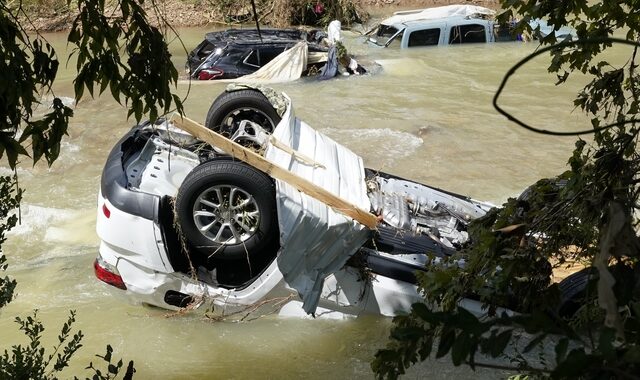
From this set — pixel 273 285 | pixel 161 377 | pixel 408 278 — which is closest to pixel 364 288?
pixel 408 278

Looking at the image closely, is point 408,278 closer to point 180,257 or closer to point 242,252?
point 242,252

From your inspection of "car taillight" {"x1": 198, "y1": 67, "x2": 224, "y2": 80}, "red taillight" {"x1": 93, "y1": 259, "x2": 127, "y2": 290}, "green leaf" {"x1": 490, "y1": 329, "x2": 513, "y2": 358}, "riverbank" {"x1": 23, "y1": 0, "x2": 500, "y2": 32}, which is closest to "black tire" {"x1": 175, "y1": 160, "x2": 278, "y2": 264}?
"red taillight" {"x1": 93, "y1": 259, "x2": 127, "y2": 290}

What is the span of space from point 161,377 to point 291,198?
196cm

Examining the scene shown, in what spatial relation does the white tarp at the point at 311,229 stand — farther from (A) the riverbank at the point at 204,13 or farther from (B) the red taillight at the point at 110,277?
(A) the riverbank at the point at 204,13

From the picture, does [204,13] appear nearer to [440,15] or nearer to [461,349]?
[440,15]

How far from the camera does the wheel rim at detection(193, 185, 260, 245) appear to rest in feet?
17.7

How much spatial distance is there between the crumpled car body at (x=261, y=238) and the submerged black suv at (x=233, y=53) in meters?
7.69

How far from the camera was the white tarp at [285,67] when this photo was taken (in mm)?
14047

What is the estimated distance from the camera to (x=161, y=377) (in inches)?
231

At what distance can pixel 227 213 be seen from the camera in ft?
17.9

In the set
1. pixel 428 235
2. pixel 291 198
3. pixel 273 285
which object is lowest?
pixel 273 285

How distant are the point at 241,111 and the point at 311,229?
2.07 metres

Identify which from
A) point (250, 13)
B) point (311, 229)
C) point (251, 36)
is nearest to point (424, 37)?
point (251, 36)

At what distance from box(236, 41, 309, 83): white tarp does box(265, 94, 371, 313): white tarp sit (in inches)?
331
